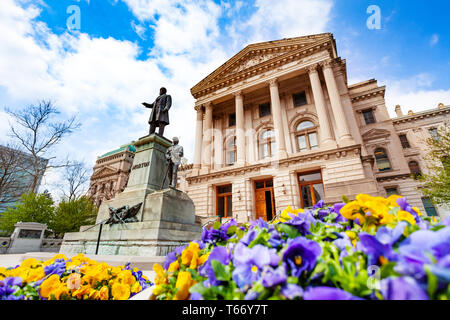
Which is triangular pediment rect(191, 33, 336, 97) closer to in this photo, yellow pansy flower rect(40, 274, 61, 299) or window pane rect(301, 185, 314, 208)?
window pane rect(301, 185, 314, 208)

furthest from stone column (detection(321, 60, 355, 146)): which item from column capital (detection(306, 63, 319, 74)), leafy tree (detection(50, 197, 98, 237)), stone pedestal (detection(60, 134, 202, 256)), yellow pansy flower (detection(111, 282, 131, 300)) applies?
leafy tree (detection(50, 197, 98, 237))

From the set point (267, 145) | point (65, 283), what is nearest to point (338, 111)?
point (267, 145)

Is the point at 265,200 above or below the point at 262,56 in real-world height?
below

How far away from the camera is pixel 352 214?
98cm

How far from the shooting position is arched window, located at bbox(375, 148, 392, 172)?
23562 mm

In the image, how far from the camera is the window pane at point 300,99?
23.8 metres

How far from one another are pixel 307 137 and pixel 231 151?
8.91 meters

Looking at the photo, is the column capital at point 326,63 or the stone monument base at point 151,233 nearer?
the stone monument base at point 151,233

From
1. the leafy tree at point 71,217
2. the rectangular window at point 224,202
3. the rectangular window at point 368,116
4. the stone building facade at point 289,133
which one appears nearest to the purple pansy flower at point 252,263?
the stone building facade at point 289,133

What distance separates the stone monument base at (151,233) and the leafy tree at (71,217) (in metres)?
11.9

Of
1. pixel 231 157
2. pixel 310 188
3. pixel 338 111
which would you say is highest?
pixel 338 111

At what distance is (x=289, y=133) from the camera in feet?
72.8

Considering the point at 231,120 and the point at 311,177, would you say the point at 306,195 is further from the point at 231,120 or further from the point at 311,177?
the point at 231,120

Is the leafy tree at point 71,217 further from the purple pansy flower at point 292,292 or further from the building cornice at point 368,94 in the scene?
the building cornice at point 368,94
